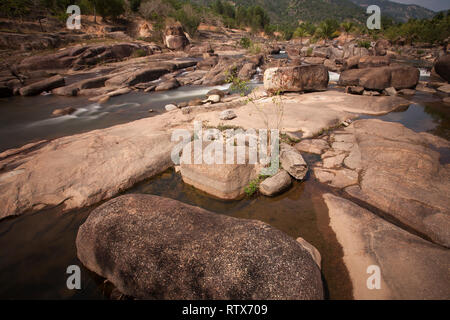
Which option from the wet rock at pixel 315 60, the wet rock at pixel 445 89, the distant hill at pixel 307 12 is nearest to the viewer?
the wet rock at pixel 445 89

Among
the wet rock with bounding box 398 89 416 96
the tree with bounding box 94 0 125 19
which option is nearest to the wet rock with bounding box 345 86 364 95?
the wet rock with bounding box 398 89 416 96

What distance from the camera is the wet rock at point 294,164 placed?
203 inches

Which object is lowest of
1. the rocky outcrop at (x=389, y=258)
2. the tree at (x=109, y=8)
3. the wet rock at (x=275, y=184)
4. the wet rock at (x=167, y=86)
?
the rocky outcrop at (x=389, y=258)

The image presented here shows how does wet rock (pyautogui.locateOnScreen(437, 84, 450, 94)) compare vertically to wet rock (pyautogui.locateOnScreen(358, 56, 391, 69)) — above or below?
below

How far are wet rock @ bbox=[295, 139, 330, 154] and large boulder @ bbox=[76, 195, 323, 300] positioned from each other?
4272 millimetres

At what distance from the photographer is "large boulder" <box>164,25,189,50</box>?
36.0m

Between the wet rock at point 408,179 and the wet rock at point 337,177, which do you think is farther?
the wet rock at point 337,177

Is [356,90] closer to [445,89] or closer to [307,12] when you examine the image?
[445,89]

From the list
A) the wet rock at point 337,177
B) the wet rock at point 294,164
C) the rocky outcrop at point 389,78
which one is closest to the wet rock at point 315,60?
the rocky outcrop at point 389,78

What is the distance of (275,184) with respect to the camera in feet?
15.8

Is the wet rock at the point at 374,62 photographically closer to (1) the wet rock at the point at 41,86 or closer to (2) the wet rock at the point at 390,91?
(2) the wet rock at the point at 390,91

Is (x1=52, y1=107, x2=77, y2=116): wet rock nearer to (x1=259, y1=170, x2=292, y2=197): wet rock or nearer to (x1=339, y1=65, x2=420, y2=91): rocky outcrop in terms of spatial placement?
(x1=259, y1=170, x2=292, y2=197): wet rock

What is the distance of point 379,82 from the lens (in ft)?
41.8

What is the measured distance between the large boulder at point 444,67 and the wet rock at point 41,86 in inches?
1162
